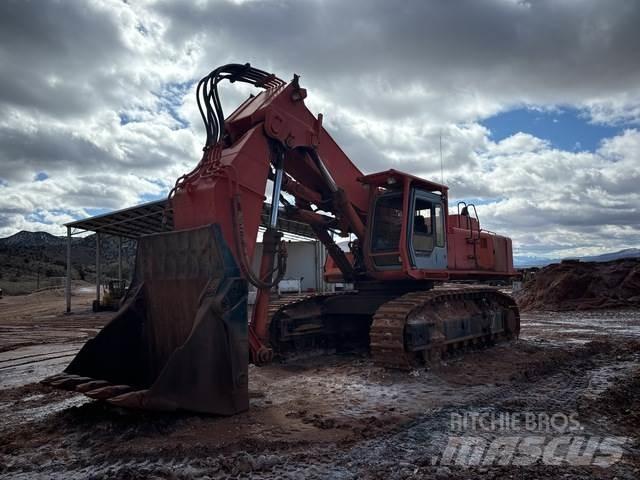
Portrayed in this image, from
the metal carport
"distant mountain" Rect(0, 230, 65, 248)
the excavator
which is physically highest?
"distant mountain" Rect(0, 230, 65, 248)

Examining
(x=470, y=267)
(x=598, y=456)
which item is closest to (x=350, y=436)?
(x=598, y=456)

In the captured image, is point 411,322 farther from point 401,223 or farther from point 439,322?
point 401,223

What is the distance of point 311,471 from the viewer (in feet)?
13.1

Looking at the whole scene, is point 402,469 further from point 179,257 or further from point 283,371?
point 283,371

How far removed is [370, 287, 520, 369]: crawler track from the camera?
766 centimetres

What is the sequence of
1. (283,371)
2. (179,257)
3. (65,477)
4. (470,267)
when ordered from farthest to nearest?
1. (470,267)
2. (283,371)
3. (179,257)
4. (65,477)

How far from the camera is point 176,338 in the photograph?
19.0 ft

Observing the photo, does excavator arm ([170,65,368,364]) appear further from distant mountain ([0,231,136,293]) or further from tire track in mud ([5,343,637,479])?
distant mountain ([0,231,136,293])

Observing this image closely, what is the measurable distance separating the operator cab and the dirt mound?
50.8 feet

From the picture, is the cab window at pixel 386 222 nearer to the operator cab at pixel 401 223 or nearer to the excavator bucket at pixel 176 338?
the operator cab at pixel 401 223

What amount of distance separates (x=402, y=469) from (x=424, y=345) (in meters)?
4.17

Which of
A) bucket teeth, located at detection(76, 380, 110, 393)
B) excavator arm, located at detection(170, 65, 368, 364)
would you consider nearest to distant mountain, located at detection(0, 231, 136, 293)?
excavator arm, located at detection(170, 65, 368, 364)

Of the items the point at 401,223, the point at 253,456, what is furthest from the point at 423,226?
the point at 253,456

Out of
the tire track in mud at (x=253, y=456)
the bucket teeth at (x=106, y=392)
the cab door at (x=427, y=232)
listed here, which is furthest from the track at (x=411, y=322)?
the bucket teeth at (x=106, y=392)
